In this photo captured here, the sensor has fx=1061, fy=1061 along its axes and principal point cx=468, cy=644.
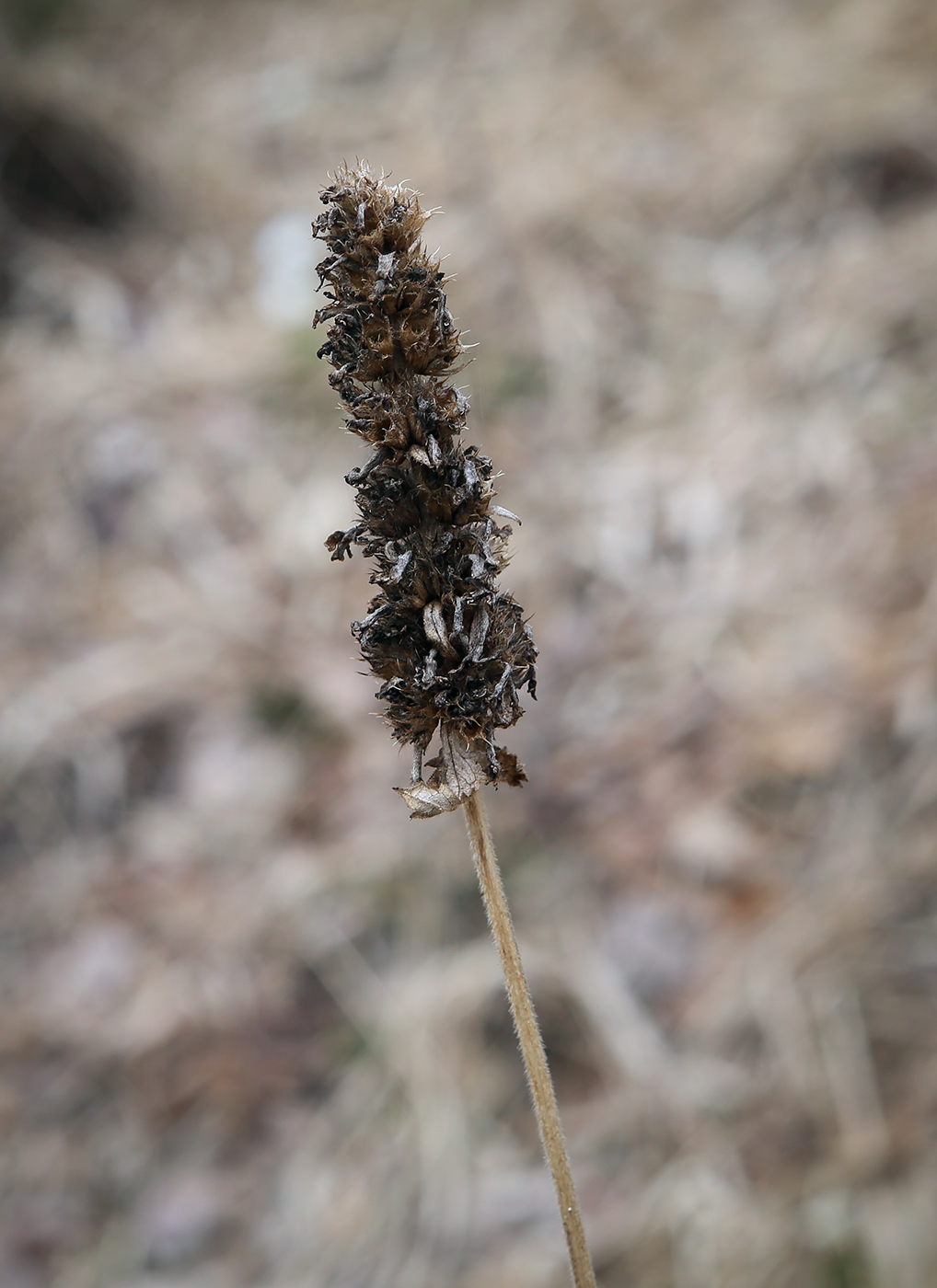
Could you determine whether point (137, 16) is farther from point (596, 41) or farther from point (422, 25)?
point (596, 41)

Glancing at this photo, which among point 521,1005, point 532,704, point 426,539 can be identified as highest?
point 532,704

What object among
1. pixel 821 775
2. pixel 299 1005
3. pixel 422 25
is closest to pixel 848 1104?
pixel 821 775

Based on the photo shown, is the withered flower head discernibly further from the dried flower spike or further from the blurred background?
the blurred background

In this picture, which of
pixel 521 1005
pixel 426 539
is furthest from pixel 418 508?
pixel 521 1005

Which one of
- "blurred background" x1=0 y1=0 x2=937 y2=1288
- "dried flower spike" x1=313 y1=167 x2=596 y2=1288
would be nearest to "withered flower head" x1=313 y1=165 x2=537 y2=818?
"dried flower spike" x1=313 y1=167 x2=596 y2=1288

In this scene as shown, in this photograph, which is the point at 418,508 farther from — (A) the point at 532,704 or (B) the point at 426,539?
(A) the point at 532,704
